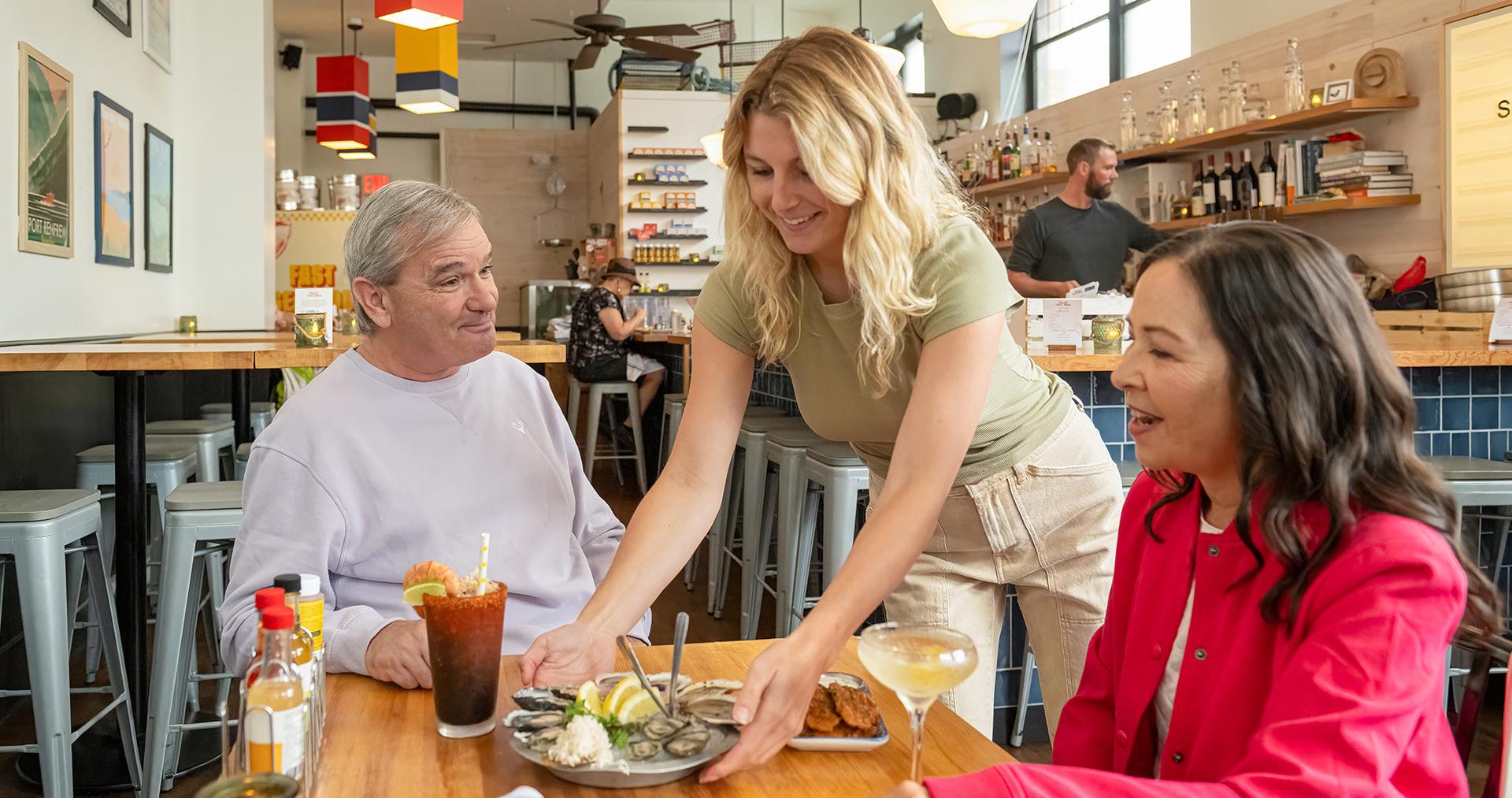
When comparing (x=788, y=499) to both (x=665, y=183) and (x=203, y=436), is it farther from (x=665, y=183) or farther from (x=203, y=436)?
(x=665, y=183)

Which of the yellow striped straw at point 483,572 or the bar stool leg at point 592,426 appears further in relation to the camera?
the bar stool leg at point 592,426

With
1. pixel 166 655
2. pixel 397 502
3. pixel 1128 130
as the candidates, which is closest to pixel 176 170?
pixel 166 655

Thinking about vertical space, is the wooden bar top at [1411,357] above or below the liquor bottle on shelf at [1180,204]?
below

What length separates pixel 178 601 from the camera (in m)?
2.62

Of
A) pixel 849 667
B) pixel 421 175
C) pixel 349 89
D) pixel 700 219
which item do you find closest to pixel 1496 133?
pixel 849 667

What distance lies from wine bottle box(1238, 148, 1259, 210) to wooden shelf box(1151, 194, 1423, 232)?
0.16ft

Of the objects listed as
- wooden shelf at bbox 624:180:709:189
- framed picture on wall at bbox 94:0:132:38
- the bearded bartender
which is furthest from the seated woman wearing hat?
framed picture on wall at bbox 94:0:132:38

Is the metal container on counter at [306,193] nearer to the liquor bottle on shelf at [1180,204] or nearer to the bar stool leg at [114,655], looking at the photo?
the liquor bottle on shelf at [1180,204]

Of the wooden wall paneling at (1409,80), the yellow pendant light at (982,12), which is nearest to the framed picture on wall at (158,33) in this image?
the yellow pendant light at (982,12)

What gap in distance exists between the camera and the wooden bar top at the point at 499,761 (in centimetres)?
108

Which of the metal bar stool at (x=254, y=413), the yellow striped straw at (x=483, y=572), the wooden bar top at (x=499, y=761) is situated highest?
the metal bar stool at (x=254, y=413)

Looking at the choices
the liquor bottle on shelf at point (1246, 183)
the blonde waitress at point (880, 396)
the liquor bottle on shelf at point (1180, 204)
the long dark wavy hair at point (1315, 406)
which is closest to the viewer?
the long dark wavy hair at point (1315, 406)

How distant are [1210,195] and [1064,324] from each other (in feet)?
9.70

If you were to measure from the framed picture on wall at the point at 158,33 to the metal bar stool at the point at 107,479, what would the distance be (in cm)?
287
